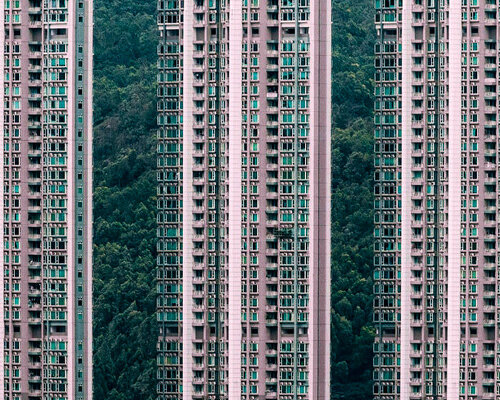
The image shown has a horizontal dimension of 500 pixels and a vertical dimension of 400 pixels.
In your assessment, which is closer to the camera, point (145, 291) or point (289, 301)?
point (289, 301)

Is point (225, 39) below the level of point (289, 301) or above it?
above

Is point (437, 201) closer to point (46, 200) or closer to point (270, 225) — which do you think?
point (270, 225)

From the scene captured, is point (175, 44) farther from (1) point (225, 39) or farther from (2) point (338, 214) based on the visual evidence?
(2) point (338, 214)

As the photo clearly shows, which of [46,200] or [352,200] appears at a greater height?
[352,200]

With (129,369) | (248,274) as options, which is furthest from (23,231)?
(129,369)

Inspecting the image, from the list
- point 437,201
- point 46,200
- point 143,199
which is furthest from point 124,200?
point 46,200

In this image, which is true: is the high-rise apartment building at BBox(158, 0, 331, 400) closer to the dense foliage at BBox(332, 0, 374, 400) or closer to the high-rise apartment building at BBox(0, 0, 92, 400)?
the high-rise apartment building at BBox(0, 0, 92, 400)
